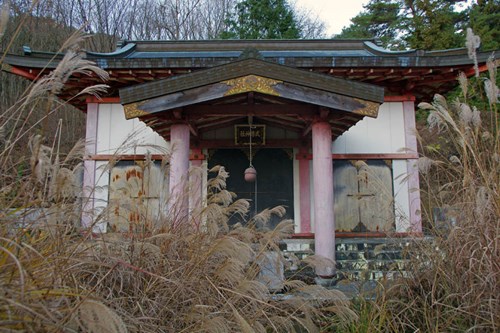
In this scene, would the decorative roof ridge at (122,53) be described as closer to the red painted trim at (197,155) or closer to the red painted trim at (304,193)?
the red painted trim at (197,155)

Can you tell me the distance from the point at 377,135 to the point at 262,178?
2070 millimetres

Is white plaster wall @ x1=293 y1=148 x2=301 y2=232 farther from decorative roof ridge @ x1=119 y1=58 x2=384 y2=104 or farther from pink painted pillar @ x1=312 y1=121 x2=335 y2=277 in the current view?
decorative roof ridge @ x1=119 y1=58 x2=384 y2=104

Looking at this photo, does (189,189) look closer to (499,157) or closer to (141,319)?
(141,319)

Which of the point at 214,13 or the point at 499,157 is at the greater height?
the point at 214,13

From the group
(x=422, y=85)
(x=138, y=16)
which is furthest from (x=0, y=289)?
(x=138, y=16)

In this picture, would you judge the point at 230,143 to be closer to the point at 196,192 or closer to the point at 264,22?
the point at 196,192

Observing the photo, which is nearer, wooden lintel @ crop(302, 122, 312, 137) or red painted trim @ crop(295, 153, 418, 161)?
wooden lintel @ crop(302, 122, 312, 137)

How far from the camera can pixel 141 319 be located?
2.27 meters

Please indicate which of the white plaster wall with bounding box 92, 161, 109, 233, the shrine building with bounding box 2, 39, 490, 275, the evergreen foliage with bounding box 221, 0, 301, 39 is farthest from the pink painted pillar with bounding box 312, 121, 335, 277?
the evergreen foliage with bounding box 221, 0, 301, 39

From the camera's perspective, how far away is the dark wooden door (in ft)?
23.6

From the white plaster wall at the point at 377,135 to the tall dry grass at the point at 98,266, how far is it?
4.24m

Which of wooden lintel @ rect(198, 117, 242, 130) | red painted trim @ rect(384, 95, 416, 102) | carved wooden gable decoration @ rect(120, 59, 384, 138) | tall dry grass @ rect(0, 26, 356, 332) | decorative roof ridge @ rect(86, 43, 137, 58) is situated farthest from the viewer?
decorative roof ridge @ rect(86, 43, 137, 58)

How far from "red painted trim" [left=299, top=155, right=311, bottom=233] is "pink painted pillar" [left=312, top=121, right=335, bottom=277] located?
1774 millimetres

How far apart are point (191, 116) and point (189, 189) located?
2286 millimetres
